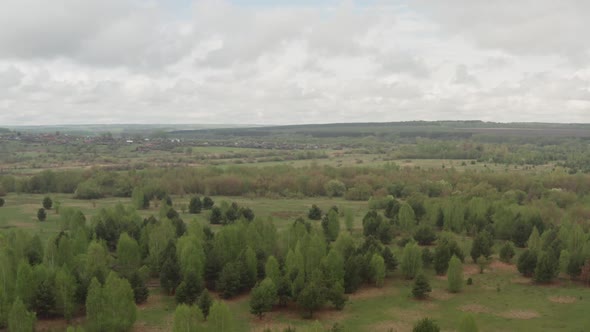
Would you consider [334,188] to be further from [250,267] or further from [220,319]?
[220,319]

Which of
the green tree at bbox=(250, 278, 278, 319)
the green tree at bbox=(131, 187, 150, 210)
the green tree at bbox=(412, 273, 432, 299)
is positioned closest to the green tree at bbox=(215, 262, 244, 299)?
the green tree at bbox=(250, 278, 278, 319)

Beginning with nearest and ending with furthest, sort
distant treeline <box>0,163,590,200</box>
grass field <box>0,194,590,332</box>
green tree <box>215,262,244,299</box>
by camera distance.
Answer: grass field <box>0,194,590,332</box>
green tree <box>215,262,244,299</box>
distant treeline <box>0,163,590,200</box>

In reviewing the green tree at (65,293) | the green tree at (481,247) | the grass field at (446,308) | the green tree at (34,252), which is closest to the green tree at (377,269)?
the grass field at (446,308)

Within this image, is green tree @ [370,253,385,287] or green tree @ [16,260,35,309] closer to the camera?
green tree @ [16,260,35,309]

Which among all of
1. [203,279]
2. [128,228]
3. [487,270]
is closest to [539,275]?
[487,270]

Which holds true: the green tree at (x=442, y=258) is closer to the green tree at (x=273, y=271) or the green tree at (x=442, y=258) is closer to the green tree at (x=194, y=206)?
the green tree at (x=273, y=271)

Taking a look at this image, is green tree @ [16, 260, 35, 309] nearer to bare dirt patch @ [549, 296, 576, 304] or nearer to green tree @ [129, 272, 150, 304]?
green tree @ [129, 272, 150, 304]

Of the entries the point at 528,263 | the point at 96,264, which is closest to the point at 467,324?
the point at 528,263

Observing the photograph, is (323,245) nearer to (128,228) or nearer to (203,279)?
(203,279)
